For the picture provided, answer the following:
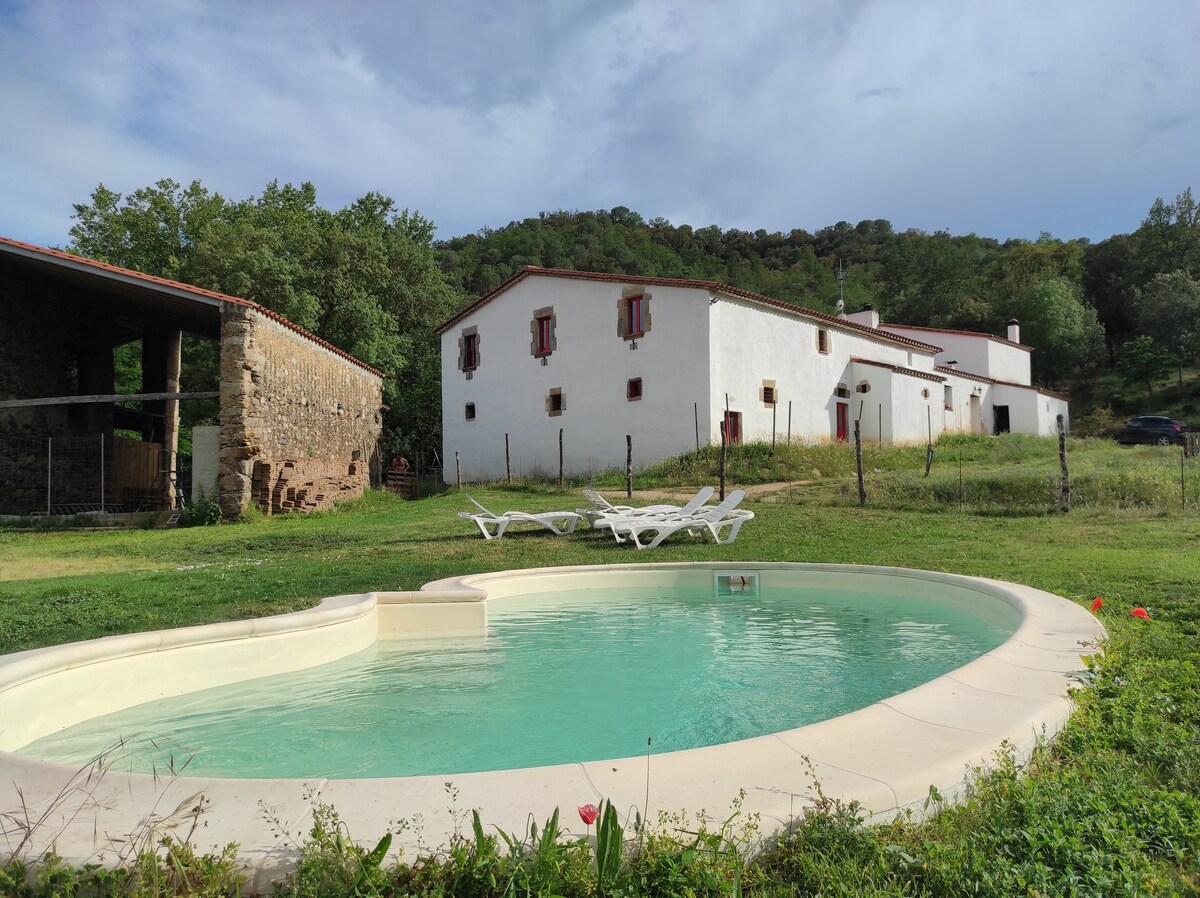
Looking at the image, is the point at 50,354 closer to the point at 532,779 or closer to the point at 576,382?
the point at 576,382

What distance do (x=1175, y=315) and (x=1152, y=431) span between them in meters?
19.0

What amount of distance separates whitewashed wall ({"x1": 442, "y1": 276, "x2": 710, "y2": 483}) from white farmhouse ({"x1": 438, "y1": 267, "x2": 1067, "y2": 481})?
0.14ft

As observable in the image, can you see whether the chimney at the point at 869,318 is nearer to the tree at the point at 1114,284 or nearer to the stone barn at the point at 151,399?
the stone barn at the point at 151,399

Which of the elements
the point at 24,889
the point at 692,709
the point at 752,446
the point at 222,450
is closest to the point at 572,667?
the point at 692,709

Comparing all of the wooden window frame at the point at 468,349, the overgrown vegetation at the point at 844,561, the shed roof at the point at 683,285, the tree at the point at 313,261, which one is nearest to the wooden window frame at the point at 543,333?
the shed roof at the point at 683,285

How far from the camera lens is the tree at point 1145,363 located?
4056cm

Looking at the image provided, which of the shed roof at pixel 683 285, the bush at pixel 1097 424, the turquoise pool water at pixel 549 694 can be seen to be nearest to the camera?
the turquoise pool water at pixel 549 694

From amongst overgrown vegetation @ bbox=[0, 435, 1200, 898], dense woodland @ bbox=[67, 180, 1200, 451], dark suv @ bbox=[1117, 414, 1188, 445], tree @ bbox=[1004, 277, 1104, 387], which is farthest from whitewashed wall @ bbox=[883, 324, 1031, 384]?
overgrown vegetation @ bbox=[0, 435, 1200, 898]

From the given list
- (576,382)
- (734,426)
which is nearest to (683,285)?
(734,426)

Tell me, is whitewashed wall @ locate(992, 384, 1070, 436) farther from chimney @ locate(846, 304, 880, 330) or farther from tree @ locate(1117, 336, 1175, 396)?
tree @ locate(1117, 336, 1175, 396)

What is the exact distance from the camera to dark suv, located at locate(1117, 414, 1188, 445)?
2959cm

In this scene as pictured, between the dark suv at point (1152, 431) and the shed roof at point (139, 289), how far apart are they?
32204 millimetres

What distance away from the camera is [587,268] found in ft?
150

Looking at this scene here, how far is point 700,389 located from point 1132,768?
66.1 ft
